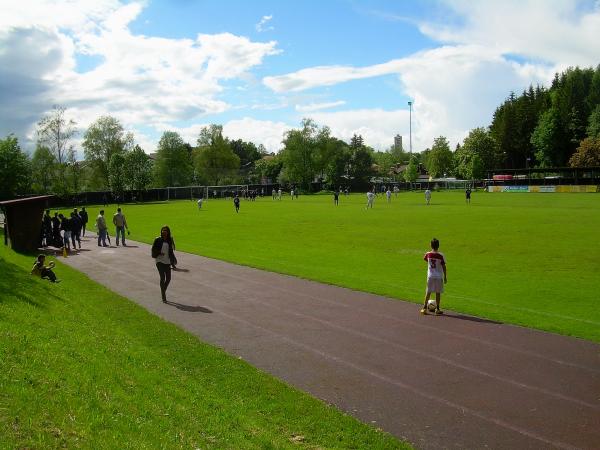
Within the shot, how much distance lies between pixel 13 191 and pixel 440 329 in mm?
44266

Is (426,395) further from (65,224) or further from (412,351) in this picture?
(65,224)

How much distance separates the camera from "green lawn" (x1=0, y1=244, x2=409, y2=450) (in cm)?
555

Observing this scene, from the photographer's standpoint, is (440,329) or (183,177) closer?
(440,329)

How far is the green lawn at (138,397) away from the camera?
18.2ft

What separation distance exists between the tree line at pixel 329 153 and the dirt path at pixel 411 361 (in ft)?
256

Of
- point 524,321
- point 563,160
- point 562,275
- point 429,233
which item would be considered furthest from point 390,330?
point 563,160

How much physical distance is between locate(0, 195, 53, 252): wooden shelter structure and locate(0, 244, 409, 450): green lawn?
15.3 meters

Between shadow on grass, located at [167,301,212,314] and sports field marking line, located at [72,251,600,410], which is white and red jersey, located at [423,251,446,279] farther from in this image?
shadow on grass, located at [167,301,212,314]

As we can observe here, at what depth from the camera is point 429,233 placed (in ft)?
96.6

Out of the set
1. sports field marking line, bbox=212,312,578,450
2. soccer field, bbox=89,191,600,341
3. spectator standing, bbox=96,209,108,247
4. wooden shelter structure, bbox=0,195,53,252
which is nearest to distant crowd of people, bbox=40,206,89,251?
spectator standing, bbox=96,209,108,247

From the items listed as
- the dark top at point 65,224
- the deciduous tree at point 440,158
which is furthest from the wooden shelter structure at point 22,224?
the deciduous tree at point 440,158

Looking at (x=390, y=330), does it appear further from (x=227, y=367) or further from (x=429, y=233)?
(x=429, y=233)

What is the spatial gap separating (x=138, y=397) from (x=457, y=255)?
1705 centimetres

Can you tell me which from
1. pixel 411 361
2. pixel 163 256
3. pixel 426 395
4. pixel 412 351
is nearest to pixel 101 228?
pixel 163 256
